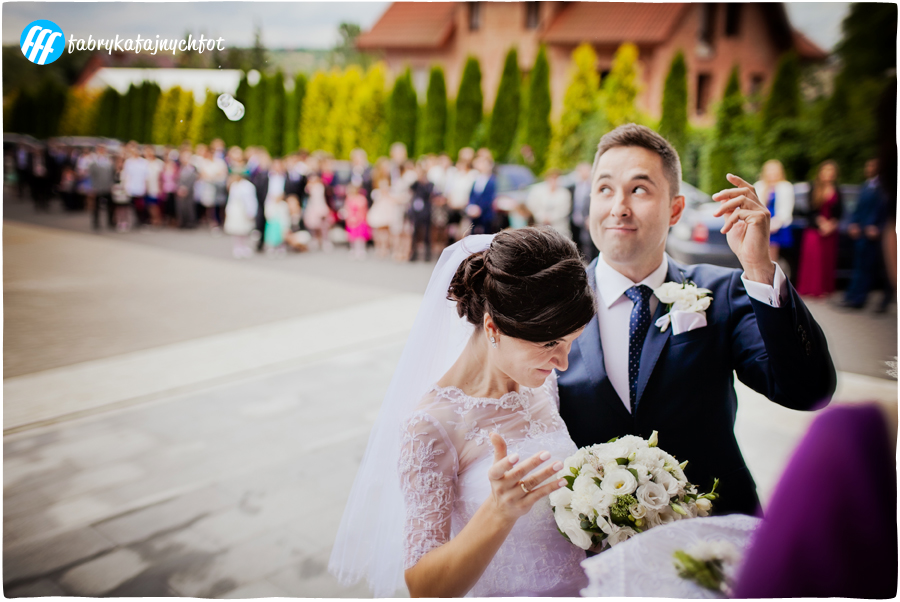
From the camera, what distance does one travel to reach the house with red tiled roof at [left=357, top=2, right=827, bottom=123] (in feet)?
32.4

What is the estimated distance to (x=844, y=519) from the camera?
0.79m

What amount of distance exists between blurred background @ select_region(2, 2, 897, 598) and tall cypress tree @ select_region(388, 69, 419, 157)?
0.05 m

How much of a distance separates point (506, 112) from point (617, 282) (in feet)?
38.7

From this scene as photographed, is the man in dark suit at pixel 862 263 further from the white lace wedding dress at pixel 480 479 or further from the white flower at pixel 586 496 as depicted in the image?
the white flower at pixel 586 496

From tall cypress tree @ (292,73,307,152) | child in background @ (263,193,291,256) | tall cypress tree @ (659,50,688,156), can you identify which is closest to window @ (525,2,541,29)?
tall cypress tree @ (659,50,688,156)

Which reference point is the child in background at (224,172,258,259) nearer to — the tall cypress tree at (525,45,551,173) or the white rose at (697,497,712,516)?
the tall cypress tree at (525,45,551,173)

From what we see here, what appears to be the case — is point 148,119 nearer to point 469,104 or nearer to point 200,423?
point 469,104

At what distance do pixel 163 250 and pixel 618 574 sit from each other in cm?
1136

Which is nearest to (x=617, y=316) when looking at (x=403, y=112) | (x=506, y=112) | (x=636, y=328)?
(x=636, y=328)

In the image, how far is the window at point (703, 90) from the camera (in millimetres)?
11948

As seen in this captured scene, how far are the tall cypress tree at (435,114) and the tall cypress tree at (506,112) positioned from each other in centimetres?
111

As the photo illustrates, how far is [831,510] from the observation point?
2.56 ft

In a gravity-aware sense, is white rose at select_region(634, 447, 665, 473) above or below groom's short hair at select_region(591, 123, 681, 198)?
below

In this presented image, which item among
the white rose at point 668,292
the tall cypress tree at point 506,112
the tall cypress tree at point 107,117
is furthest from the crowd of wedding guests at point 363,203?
the white rose at point 668,292
